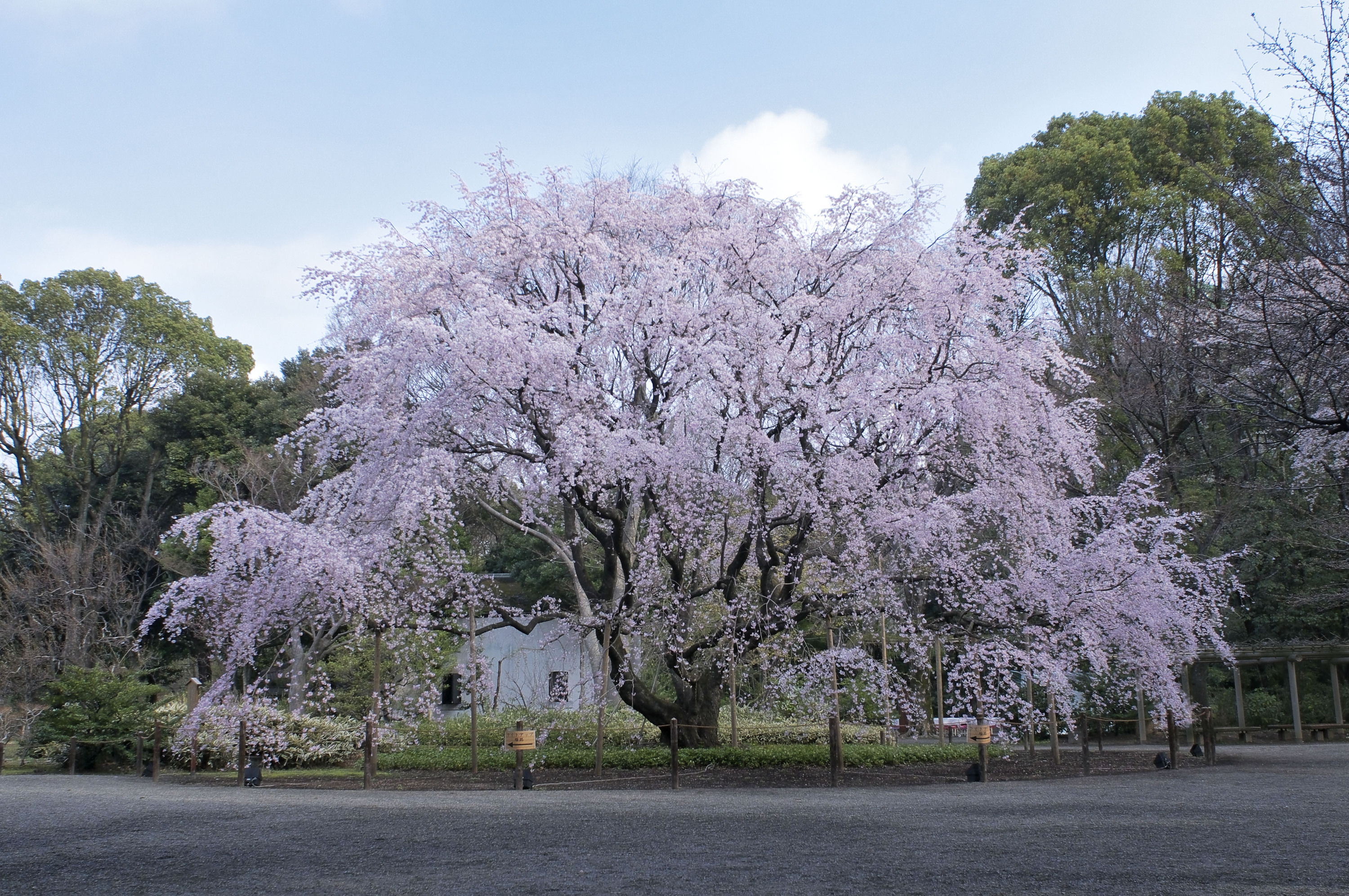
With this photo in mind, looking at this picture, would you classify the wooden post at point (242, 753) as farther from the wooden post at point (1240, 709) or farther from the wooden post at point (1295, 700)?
the wooden post at point (1295, 700)

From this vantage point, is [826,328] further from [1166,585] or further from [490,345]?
[1166,585]

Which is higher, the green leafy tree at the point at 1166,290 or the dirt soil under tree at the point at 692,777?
the green leafy tree at the point at 1166,290

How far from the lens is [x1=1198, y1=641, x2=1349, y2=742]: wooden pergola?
752 inches

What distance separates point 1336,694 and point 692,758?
1583 cm

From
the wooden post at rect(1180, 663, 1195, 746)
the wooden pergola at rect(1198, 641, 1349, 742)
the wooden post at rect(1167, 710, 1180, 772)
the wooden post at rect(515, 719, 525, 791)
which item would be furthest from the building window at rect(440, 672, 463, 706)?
the wooden pergola at rect(1198, 641, 1349, 742)

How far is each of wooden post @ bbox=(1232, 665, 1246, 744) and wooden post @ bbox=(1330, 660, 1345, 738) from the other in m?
1.71

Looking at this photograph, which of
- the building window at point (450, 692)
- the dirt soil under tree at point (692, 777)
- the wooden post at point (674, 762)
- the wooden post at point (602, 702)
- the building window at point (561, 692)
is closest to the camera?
the wooden post at point (674, 762)

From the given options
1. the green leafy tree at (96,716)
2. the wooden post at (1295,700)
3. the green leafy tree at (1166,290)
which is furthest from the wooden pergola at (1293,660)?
the green leafy tree at (96,716)

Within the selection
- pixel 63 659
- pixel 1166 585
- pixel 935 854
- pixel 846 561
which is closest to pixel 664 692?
pixel 846 561

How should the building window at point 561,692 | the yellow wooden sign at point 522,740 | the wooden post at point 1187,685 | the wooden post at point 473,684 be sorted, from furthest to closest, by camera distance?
the wooden post at point 1187,685, the building window at point 561,692, the wooden post at point 473,684, the yellow wooden sign at point 522,740

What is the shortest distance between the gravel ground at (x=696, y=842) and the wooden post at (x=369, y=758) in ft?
3.59

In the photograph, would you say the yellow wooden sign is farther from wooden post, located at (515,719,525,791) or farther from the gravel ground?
the gravel ground

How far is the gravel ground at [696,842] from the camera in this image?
4867 mm

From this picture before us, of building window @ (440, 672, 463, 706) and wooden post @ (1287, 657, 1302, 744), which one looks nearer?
wooden post @ (1287, 657, 1302, 744)
